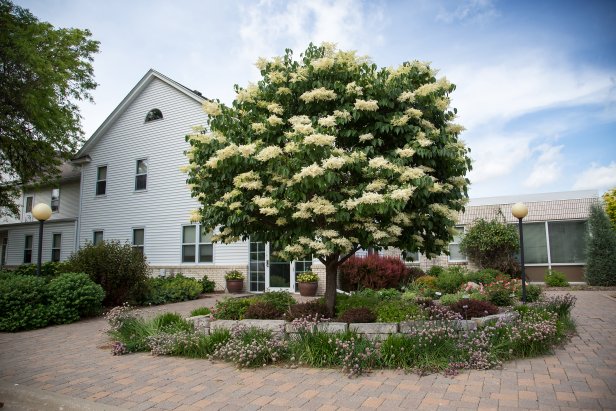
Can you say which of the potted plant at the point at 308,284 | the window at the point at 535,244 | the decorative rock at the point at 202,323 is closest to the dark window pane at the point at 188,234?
the potted plant at the point at 308,284

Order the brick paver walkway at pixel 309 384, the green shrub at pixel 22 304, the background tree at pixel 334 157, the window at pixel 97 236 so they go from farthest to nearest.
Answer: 1. the window at pixel 97 236
2. the green shrub at pixel 22 304
3. the background tree at pixel 334 157
4. the brick paver walkway at pixel 309 384

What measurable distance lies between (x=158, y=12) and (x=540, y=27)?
775cm

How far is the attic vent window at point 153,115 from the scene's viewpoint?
18141mm

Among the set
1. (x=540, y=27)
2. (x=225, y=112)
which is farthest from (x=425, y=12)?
(x=225, y=112)

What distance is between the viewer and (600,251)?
1464 centimetres

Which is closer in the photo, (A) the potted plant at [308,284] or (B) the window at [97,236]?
(A) the potted plant at [308,284]

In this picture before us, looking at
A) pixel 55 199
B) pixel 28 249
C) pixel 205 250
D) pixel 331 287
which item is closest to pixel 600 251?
pixel 331 287

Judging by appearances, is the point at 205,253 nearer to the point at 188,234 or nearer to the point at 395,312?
the point at 188,234

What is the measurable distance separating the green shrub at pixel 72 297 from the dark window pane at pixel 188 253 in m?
6.37

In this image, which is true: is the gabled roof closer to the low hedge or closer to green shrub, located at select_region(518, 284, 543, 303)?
the low hedge

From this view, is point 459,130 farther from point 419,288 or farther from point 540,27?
point 419,288

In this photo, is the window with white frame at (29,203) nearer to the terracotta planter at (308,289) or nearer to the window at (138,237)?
the window at (138,237)

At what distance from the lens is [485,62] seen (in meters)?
8.29

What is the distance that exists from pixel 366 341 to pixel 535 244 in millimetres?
14253
